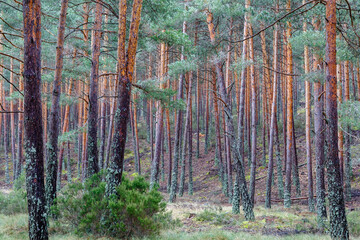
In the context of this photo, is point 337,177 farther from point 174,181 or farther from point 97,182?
point 174,181

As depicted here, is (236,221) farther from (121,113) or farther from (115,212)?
(121,113)

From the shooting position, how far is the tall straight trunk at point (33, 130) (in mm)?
5477

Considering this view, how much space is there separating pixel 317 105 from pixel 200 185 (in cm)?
1339

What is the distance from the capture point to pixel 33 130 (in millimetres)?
5480

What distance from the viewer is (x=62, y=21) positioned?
28.3ft

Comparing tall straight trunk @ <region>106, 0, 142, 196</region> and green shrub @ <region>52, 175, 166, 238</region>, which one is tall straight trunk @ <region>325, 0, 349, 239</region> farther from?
tall straight trunk @ <region>106, 0, 142, 196</region>

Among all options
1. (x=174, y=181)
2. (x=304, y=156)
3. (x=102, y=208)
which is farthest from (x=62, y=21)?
Answer: (x=304, y=156)

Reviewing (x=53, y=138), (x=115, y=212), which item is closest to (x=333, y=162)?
(x=115, y=212)

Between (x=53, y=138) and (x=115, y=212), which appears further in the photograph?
(x=53, y=138)

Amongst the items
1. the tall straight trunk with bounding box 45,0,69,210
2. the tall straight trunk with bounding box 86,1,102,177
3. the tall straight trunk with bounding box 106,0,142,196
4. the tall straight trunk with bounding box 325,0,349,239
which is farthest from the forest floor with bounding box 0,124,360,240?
the tall straight trunk with bounding box 86,1,102,177

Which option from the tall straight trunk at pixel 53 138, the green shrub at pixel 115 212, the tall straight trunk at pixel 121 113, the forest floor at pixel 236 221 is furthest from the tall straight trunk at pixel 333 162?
the tall straight trunk at pixel 53 138

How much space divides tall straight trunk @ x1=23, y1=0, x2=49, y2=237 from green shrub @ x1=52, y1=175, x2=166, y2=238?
1027 millimetres

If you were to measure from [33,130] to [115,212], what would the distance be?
7.59ft

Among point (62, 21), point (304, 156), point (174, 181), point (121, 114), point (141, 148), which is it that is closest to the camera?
point (121, 114)
